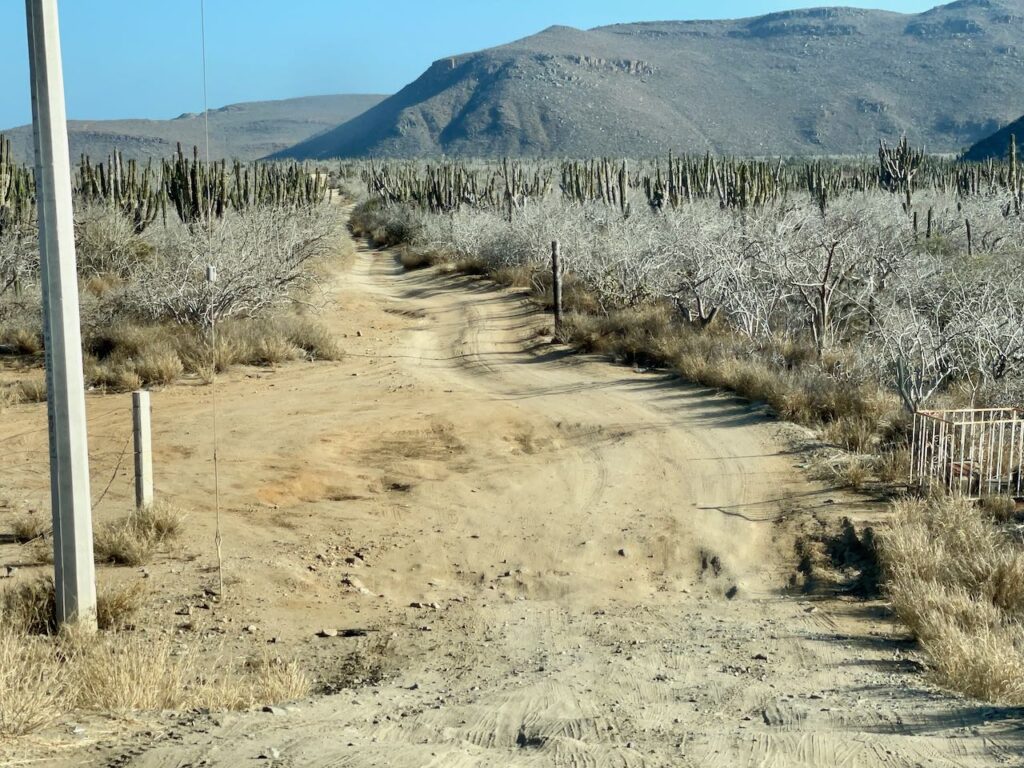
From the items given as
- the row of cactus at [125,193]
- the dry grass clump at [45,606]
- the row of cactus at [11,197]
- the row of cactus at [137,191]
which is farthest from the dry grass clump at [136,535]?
the row of cactus at [125,193]

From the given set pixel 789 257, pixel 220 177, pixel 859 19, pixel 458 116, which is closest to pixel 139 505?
pixel 789 257

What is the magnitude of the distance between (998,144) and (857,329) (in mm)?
72723

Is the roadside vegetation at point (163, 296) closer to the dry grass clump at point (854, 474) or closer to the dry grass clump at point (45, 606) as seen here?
the dry grass clump at point (45, 606)

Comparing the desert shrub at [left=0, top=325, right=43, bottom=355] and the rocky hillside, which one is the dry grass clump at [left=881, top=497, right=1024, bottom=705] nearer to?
the desert shrub at [left=0, top=325, right=43, bottom=355]

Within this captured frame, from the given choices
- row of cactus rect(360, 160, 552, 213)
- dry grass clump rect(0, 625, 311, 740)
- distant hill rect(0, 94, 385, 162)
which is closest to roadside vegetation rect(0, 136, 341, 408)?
dry grass clump rect(0, 625, 311, 740)

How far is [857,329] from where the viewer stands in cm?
1888

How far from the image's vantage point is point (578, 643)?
26.2 feet

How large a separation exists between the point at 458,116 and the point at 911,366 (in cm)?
11645

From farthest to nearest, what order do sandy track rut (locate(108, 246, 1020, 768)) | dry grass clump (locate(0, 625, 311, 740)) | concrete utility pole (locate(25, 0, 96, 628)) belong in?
concrete utility pole (locate(25, 0, 96, 628)) < sandy track rut (locate(108, 246, 1020, 768)) < dry grass clump (locate(0, 625, 311, 740))

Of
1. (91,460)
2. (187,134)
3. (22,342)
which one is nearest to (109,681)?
(91,460)

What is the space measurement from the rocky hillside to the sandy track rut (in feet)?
243

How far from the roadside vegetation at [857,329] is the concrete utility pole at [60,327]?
521 centimetres

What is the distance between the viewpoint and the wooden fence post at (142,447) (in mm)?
9297

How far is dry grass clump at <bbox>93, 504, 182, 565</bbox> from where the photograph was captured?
29.6 feet
